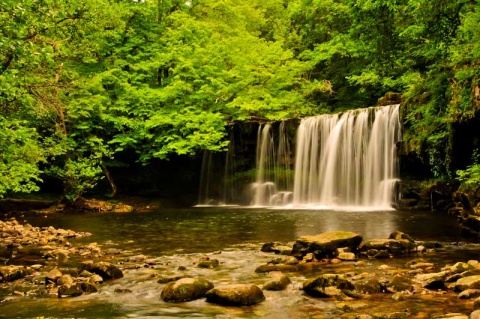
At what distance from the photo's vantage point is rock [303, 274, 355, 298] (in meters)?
7.04

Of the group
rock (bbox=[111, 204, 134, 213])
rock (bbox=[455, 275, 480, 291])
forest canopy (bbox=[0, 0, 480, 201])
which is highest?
forest canopy (bbox=[0, 0, 480, 201])

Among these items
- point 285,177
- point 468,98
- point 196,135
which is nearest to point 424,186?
point 468,98

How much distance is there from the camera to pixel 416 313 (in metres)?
6.04

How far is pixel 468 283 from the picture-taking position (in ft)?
22.6

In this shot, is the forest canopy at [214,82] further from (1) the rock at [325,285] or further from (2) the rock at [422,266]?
(1) the rock at [325,285]

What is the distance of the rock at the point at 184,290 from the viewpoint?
715 centimetres

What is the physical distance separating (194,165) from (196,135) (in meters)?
4.79

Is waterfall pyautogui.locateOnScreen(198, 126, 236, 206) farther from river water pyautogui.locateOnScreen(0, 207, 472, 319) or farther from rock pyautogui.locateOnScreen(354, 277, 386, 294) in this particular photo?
rock pyautogui.locateOnScreen(354, 277, 386, 294)

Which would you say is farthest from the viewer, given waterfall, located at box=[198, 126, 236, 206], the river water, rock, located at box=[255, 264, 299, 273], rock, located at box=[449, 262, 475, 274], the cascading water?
waterfall, located at box=[198, 126, 236, 206]

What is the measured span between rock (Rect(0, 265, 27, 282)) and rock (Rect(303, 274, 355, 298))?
207 inches

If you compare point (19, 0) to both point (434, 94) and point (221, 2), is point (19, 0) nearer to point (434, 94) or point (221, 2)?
point (434, 94)

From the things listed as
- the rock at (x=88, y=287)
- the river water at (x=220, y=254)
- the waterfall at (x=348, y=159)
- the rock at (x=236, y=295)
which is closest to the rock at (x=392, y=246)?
the river water at (x=220, y=254)

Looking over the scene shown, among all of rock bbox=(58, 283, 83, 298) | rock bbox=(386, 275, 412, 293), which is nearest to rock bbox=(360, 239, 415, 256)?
rock bbox=(386, 275, 412, 293)

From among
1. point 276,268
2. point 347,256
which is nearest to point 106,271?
point 276,268
